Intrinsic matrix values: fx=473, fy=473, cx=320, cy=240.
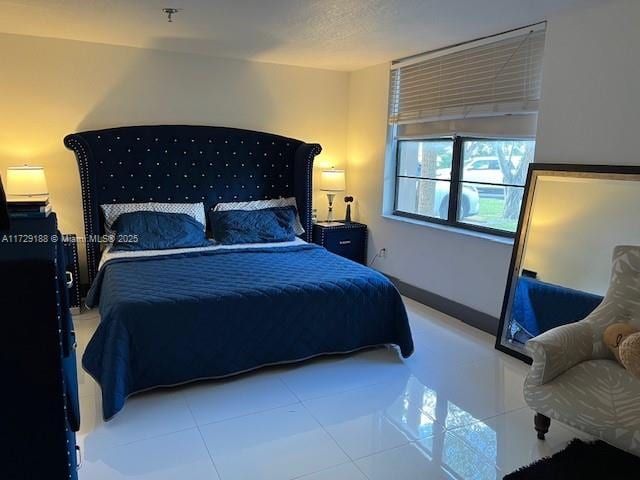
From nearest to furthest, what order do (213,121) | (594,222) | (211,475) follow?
(211,475) → (594,222) → (213,121)

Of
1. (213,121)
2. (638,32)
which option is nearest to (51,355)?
(638,32)

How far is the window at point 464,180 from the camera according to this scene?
11.9 feet

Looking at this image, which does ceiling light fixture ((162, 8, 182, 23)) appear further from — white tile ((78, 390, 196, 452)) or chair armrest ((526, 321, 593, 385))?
chair armrest ((526, 321, 593, 385))

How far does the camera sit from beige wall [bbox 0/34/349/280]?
12.7 feet

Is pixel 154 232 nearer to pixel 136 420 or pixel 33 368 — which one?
pixel 136 420

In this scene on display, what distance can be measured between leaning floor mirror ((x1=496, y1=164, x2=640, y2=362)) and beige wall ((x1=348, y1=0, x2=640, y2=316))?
132 mm

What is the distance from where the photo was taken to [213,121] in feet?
15.0

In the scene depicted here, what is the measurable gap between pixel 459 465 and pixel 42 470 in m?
1.80

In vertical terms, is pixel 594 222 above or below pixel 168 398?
above

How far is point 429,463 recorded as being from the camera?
2152mm

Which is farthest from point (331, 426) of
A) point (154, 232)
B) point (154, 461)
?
Result: point (154, 232)

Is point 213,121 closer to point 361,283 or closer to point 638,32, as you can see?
point 361,283

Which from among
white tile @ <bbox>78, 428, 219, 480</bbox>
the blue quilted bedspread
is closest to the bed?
the blue quilted bedspread

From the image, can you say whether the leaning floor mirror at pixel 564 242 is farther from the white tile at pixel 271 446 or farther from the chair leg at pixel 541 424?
the white tile at pixel 271 446
